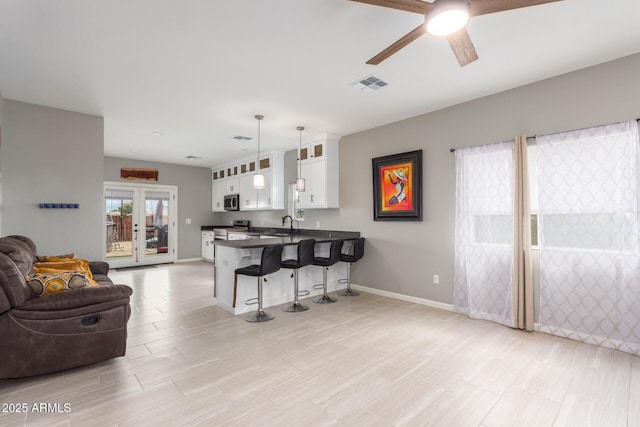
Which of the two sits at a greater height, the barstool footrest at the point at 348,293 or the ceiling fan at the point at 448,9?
the ceiling fan at the point at 448,9

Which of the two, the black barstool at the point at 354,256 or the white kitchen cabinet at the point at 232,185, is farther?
the white kitchen cabinet at the point at 232,185

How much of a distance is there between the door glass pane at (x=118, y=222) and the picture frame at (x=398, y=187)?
631 centimetres

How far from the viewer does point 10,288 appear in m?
2.23

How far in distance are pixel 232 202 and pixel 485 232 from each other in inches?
→ 238

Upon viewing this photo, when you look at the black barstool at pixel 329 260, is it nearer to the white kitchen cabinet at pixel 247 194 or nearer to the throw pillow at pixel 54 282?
the throw pillow at pixel 54 282

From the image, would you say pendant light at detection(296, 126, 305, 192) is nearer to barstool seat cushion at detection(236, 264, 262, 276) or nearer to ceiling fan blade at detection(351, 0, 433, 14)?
barstool seat cushion at detection(236, 264, 262, 276)

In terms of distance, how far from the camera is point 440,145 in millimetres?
4277

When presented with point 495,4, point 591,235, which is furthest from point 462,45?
point 591,235

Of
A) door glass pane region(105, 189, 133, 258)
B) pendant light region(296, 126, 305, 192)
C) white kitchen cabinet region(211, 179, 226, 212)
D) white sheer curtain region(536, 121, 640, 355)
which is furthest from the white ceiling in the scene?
white kitchen cabinet region(211, 179, 226, 212)

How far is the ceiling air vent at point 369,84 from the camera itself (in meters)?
3.36

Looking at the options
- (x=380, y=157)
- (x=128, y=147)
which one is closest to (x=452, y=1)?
(x=380, y=157)

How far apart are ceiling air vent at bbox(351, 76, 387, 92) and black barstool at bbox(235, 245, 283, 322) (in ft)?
7.01

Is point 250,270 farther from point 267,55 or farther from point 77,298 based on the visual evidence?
point 267,55

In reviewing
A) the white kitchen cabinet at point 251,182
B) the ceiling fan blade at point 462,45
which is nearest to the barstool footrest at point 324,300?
the white kitchen cabinet at point 251,182
